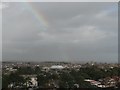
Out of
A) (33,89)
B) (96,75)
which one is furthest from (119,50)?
(33,89)

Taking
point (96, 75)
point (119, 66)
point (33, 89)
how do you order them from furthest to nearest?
point (119, 66) < point (96, 75) < point (33, 89)

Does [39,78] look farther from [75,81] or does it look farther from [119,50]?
[119,50]

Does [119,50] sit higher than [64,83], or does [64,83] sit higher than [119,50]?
[119,50]

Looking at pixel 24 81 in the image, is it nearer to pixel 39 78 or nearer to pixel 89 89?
pixel 39 78

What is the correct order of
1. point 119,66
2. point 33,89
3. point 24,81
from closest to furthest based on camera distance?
point 33,89, point 24,81, point 119,66

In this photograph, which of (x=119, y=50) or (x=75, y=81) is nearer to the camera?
(x=75, y=81)

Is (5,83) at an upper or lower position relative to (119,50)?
lower

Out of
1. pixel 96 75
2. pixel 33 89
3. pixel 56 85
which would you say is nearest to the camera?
pixel 33 89

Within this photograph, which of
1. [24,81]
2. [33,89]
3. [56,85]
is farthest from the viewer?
[24,81]

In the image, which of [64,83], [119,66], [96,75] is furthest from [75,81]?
[119,66]
